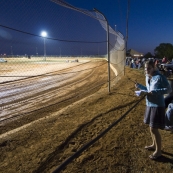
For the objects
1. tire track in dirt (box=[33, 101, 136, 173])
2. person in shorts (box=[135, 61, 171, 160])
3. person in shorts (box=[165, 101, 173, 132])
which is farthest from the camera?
person in shorts (box=[165, 101, 173, 132])

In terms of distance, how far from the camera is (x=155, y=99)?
11.1ft

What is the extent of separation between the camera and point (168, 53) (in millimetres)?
36688

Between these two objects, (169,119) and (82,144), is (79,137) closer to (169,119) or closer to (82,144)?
(82,144)

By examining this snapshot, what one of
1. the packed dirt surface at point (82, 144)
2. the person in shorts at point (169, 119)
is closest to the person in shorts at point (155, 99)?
the packed dirt surface at point (82, 144)

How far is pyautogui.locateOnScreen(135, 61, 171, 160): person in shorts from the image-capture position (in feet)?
10.7

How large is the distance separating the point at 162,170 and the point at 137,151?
2.03 feet

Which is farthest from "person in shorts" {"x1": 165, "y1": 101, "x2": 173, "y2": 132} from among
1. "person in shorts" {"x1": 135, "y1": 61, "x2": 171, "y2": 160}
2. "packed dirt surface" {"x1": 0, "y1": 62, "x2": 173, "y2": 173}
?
"person in shorts" {"x1": 135, "y1": 61, "x2": 171, "y2": 160}

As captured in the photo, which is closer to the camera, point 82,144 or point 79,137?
point 82,144

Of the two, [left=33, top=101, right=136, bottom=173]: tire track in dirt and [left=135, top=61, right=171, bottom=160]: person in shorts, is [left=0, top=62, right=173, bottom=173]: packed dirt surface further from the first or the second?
[left=135, top=61, right=171, bottom=160]: person in shorts

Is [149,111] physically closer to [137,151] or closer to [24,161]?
[137,151]

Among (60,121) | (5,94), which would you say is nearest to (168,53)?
(5,94)

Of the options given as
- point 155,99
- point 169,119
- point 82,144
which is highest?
point 155,99

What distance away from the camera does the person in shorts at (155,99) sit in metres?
3.26

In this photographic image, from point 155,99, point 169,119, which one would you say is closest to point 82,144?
point 155,99
